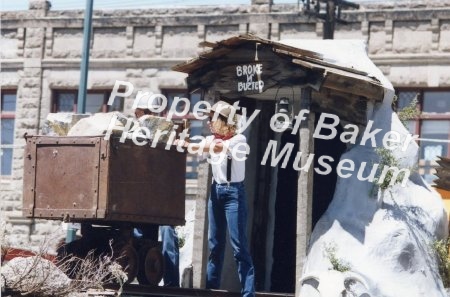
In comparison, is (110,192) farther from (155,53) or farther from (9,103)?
(9,103)

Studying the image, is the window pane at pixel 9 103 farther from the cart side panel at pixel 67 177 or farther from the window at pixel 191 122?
the cart side panel at pixel 67 177

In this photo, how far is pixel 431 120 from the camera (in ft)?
95.5

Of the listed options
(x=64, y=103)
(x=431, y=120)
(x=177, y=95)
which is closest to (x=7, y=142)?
(x=64, y=103)

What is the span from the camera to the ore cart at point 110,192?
44.2ft

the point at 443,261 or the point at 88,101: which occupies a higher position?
the point at 88,101

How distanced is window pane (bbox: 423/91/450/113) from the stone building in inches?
0.9

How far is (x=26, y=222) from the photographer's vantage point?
31312 millimetres

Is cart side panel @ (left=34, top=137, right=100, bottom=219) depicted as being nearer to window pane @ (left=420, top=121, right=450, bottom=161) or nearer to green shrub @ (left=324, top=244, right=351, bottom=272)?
green shrub @ (left=324, top=244, right=351, bottom=272)

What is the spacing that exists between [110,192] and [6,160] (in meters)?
19.9

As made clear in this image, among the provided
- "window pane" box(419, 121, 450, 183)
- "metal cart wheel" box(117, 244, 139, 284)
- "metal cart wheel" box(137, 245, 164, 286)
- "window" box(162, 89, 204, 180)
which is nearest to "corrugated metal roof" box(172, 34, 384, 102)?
"metal cart wheel" box(137, 245, 164, 286)

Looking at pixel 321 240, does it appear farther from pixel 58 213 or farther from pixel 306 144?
pixel 58 213

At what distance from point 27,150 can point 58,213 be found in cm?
85

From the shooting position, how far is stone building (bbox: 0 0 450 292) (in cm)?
2906

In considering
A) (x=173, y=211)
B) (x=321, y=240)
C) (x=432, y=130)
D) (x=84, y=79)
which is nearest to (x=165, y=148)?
(x=173, y=211)
